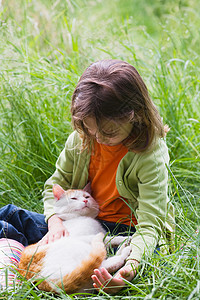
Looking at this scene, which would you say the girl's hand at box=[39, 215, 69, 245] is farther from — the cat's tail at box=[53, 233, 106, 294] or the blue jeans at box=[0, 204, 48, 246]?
the cat's tail at box=[53, 233, 106, 294]

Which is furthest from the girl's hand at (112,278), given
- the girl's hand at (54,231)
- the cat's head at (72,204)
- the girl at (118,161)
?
the cat's head at (72,204)

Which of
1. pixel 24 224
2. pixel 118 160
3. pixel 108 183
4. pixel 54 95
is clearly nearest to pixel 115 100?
pixel 118 160

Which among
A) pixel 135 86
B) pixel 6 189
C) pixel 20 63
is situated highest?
pixel 20 63

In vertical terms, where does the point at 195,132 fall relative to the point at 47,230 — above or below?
above

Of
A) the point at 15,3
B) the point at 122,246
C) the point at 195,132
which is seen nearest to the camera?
the point at 122,246

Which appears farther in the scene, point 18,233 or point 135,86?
point 18,233

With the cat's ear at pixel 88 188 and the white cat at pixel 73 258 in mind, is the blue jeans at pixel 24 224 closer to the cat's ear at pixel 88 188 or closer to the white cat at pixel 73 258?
the white cat at pixel 73 258

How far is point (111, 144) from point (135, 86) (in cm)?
29

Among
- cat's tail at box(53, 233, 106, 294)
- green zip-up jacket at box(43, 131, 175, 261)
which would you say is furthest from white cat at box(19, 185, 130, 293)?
green zip-up jacket at box(43, 131, 175, 261)

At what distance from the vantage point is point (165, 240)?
1715 millimetres

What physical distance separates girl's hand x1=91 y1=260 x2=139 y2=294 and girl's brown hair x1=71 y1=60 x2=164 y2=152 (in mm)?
541

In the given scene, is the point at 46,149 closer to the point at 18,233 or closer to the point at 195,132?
the point at 18,233

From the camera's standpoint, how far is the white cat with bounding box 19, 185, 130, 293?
1.40 metres

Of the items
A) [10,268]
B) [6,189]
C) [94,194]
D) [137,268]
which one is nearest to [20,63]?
[6,189]
